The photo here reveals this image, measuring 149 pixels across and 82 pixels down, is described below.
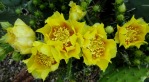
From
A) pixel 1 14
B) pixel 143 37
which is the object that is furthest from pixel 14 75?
pixel 143 37

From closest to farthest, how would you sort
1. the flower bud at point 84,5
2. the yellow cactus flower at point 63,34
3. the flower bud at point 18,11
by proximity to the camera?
1. the yellow cactus flower at point 63,34
2. the flower bud at point 84,5
3. the flower bud at point 18,11

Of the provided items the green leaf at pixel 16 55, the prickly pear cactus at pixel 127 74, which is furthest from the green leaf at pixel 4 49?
the prickly pear cactus at pixel 127 74

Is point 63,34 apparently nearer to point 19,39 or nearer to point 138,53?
point 19,39

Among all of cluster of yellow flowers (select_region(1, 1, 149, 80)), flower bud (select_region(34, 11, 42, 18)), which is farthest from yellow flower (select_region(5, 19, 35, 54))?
flower bud (select_region(34, 11, 42, 18))

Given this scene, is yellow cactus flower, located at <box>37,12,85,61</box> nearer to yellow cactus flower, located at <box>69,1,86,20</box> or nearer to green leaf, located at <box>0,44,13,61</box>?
yellow cactus flower, located at <box>69,1,86,20</box>

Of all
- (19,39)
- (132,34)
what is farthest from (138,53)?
(19,39)

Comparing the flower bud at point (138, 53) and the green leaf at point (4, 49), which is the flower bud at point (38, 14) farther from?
the flower bud at point (138, 53)

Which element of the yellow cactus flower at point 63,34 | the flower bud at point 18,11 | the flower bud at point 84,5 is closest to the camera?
the yellow cactus flower at point 63,34
